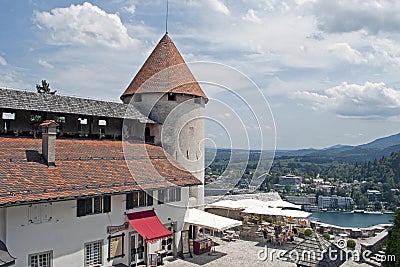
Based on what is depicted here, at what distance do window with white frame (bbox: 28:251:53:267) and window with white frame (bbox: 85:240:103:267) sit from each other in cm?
164

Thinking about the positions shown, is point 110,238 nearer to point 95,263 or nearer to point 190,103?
point 95,263

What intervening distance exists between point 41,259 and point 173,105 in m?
12.7

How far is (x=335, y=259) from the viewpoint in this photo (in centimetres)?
876

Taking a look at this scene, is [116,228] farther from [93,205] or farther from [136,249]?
[136,249]

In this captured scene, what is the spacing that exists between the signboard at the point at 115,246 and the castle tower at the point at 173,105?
7722 millimetres

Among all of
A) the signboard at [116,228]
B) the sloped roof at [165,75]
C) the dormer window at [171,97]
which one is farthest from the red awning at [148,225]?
the sloped roof at [165,75]

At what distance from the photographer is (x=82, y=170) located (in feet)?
54.5

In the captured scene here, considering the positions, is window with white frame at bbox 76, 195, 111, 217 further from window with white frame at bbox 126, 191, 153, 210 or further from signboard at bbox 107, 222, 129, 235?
window with white frame at bbox 126, 191, 153, 210

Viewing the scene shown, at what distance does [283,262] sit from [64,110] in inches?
526

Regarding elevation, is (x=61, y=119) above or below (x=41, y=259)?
above

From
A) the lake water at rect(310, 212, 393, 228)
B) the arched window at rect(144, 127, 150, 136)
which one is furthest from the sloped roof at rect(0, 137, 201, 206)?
the lake water at rect(310, 212, 393, 228)

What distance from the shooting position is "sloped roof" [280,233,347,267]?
862 cm

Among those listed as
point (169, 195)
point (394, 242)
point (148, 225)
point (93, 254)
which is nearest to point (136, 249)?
point (148, 225)

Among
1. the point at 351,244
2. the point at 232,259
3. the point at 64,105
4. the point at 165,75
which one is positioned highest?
the point at 165,75
